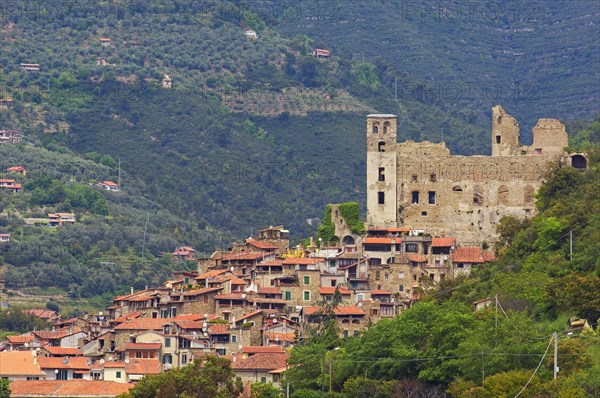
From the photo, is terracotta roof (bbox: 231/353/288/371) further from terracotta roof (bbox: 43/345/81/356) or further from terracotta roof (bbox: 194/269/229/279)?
terracotta roof (bbox: 194/269/229/279)

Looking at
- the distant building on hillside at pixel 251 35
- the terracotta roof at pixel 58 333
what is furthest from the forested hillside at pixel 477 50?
the terracotta roof at pixel 58 333

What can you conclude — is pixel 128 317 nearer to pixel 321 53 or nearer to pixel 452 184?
pixel 452 184

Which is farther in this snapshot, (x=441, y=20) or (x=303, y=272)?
(x=441, y=20)

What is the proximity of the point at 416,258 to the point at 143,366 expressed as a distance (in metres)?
13.9

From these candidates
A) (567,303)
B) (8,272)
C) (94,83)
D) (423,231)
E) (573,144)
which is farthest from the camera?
(94,83)

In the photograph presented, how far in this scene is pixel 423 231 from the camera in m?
94.1

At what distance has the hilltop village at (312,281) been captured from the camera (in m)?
84.2

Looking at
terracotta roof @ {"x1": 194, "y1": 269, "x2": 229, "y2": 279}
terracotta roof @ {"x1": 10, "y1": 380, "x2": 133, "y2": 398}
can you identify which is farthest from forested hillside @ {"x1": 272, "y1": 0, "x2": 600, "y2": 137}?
terracotta roof @ {"x1": 10, "y1": 380, "x2": 133, "y2": 398}

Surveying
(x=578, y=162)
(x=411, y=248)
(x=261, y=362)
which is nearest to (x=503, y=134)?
(x=578, y=162)

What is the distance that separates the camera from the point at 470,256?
91438 millimetres

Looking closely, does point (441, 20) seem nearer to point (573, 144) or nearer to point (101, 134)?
point (101, 134)

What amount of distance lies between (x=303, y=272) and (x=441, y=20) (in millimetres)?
108058

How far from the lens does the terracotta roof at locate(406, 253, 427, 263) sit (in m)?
90.6

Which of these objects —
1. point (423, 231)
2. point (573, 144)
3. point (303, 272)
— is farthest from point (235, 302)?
point (573, 144)
